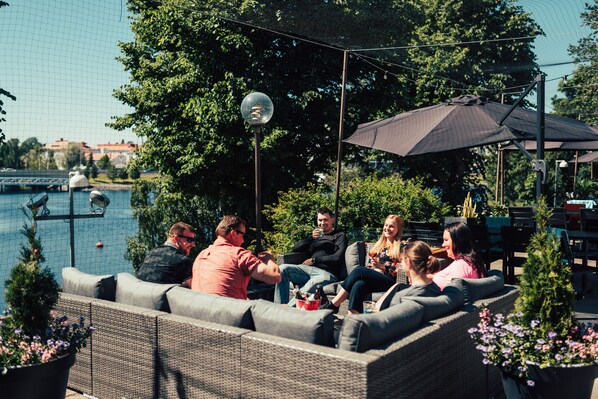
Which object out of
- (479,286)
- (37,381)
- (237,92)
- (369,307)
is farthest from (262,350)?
(237,92)

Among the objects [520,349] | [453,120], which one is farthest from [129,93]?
[520,349]

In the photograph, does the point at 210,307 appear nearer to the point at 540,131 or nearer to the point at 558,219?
the point at 540,131

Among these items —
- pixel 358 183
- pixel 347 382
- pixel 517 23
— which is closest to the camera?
pixel 347 382

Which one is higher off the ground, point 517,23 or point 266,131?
point 517,23

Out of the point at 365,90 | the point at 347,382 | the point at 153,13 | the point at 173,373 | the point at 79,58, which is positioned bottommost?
the point at 173,373

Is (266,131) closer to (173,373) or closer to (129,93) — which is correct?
(129,93)

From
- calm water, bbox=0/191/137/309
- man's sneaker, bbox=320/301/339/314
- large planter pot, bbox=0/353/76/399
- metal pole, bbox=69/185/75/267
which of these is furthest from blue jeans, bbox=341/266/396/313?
calm water, bbox=0/191/137/309

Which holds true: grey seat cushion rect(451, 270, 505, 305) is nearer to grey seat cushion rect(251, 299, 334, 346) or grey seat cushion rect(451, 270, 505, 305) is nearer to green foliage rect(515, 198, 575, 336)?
green foliage rect(515, 198, 575, 336)

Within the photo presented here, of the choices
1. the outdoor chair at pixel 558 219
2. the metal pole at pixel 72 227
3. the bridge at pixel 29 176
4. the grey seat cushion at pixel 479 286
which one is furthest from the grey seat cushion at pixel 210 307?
the outdoor chair at pixel 558 219

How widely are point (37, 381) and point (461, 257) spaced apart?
2952 mm

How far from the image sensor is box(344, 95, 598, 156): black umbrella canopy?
6340 mm

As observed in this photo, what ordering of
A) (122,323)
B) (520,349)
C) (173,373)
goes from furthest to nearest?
(122,323) < (173,373) < (520,349)

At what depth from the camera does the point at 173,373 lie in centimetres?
351

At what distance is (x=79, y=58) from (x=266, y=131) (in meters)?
8.17
